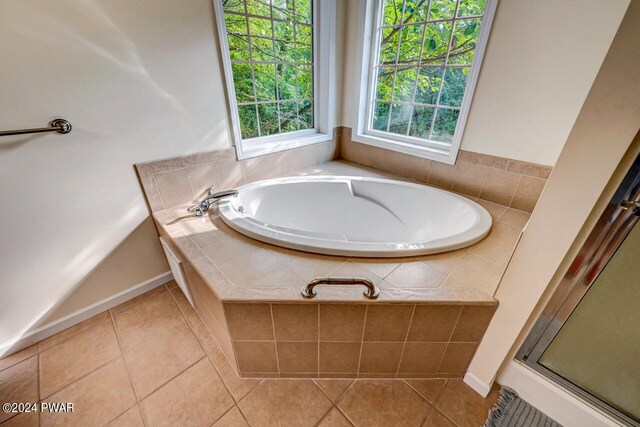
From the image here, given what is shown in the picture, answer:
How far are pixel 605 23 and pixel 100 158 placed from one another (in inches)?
92.4

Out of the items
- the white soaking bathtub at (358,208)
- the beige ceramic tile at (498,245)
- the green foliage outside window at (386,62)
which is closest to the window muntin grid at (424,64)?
the green foliage outside window at (386,62)

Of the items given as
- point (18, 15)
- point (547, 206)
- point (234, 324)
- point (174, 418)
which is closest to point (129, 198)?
point (18, 15)

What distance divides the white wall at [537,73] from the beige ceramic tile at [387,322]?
1.21 meters

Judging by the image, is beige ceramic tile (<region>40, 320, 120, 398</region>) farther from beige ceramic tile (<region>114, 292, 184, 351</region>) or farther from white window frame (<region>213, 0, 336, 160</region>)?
white window frame (<region>213, 0, 336, 160</region>)

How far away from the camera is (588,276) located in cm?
84

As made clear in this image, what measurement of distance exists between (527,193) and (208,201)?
1883 millimetres

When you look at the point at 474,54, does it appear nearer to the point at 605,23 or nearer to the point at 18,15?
the point at 605,23

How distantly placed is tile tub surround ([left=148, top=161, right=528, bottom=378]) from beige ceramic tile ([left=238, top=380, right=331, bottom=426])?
0.05 meters

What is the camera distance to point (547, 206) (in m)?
0.74

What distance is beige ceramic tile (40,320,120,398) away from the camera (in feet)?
3.92

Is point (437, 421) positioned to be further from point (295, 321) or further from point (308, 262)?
point (308, 262)

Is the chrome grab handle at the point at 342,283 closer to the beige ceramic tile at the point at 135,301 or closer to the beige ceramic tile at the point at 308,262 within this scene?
the beige ceramic tile at the point at 308,262

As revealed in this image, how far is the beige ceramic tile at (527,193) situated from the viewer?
148 cm

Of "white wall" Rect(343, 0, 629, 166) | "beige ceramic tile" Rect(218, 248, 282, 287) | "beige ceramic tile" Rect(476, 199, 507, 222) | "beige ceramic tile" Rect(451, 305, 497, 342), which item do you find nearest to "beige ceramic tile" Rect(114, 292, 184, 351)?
"beige ceramic tile" Rect(218, 248, 282, 287)
